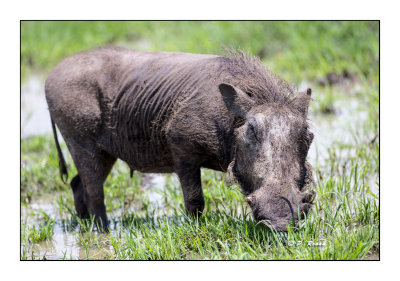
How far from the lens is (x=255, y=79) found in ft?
14.9

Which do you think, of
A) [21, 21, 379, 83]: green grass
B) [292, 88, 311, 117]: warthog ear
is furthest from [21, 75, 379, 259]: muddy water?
[21, 21, 379, 83]: green grass

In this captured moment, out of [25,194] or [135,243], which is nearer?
[135,243]

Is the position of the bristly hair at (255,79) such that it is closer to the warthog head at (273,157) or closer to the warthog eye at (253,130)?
the warthog head at (273,157)

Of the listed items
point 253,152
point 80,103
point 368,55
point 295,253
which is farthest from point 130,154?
point 368,55

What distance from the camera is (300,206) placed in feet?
13.0

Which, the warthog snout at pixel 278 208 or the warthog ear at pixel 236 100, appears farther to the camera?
the warthog ear at pixel 236 100

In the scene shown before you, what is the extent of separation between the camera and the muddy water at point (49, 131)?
5.32 metres

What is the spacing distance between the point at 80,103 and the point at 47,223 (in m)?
1.11

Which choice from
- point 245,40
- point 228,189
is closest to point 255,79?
point 228,189

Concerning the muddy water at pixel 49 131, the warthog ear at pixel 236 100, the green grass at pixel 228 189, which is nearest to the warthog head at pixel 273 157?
the warthog ear at pixel 236 100

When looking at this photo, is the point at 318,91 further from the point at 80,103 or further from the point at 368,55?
the point at 80,103

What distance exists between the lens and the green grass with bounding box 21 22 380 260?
4379 mm

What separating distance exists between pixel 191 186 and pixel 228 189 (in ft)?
2.02

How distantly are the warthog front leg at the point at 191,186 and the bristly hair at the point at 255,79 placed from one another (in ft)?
2.38
